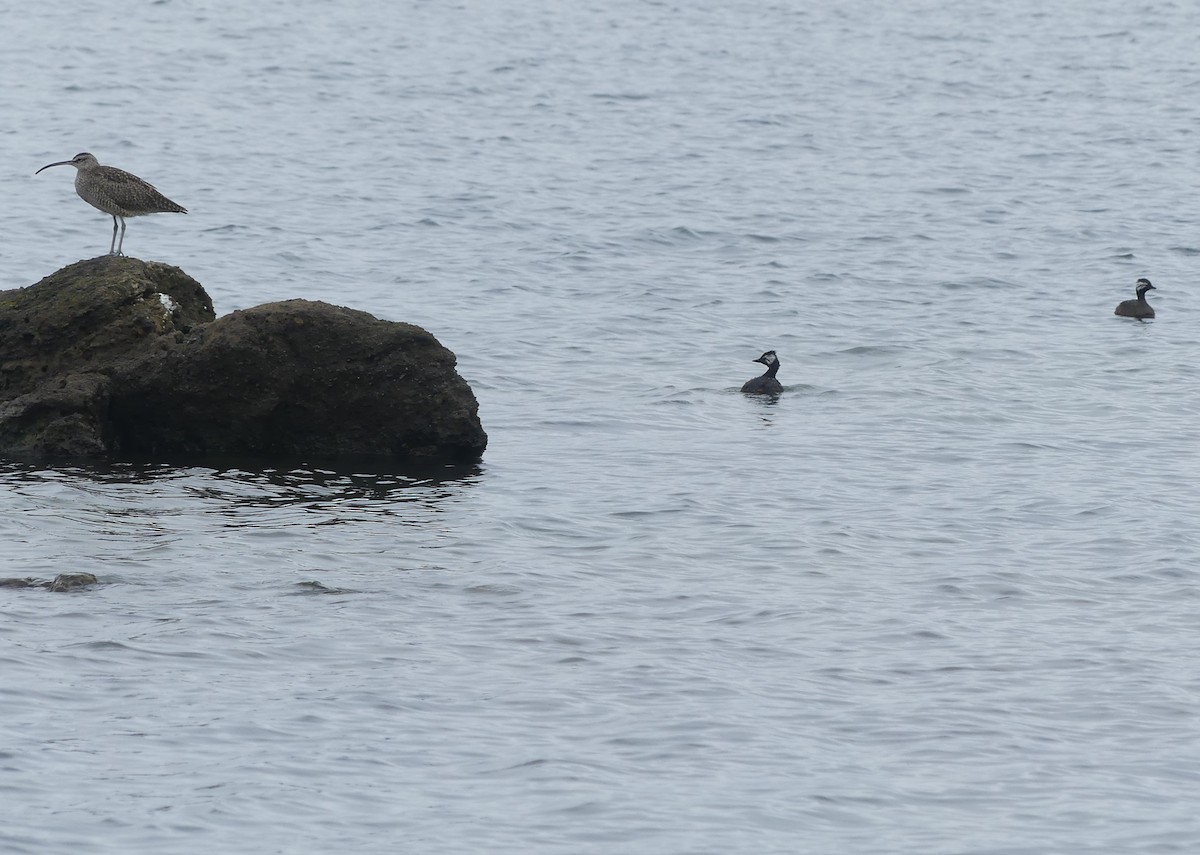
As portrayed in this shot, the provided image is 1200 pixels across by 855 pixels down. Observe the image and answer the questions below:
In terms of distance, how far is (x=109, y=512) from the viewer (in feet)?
43.1

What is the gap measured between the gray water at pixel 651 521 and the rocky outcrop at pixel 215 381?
0.58 metres

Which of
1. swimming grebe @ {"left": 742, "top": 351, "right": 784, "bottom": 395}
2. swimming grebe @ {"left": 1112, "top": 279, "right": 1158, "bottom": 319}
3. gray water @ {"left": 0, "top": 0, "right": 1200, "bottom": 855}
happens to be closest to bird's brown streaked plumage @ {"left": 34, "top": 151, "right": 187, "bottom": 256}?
gray water @ {"left": 0, "top": 0, "right": 1200, "bottom": 855}

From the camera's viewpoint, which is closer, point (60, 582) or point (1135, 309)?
point (60, 582)

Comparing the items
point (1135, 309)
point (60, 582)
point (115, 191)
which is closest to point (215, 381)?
point (115, 191)

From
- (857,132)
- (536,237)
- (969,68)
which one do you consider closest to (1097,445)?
(536,237)

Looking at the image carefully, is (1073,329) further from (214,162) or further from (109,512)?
(214,162)

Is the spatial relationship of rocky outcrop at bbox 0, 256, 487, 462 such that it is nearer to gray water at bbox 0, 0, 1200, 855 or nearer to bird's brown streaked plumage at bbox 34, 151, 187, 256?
gray water at bbox 0, 0, 1200, 855

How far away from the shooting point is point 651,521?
14.0 metres

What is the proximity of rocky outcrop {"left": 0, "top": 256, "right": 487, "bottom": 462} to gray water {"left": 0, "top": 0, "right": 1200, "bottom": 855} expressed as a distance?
583 mm

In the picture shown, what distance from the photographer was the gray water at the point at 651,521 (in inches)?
345

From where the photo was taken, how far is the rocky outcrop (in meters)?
14.9

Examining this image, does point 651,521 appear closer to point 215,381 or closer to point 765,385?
point 215,381

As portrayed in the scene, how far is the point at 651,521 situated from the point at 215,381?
13.3 feet

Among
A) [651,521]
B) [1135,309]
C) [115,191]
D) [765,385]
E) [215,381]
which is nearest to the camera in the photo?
[651,521]
